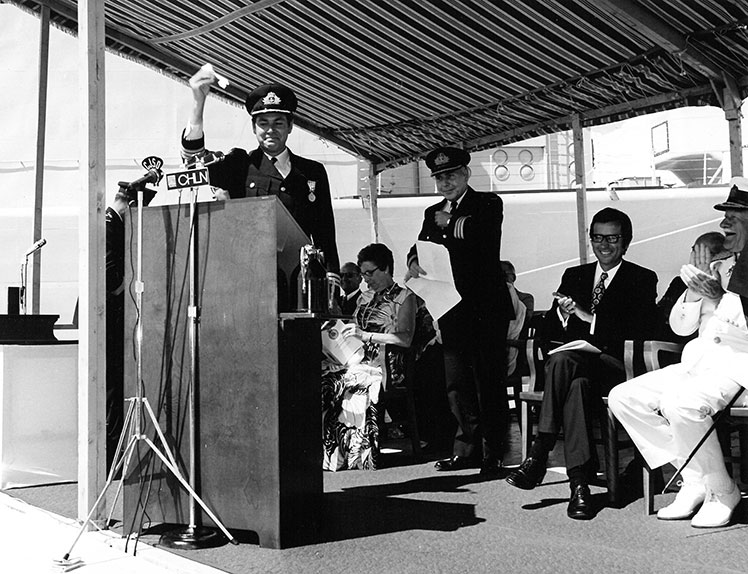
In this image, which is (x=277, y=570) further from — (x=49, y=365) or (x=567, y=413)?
(x=49, y=365)

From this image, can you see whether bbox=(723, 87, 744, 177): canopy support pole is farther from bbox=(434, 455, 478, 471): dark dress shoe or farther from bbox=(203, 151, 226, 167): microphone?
bbox=(203, 151, 226, 167): microphone

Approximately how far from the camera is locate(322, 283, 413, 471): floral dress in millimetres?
4785

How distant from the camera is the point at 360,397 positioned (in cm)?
491

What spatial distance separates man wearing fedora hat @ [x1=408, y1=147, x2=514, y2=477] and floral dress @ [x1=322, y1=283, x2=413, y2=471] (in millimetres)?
488

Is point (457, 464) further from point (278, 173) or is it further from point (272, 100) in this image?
point (272, 100)

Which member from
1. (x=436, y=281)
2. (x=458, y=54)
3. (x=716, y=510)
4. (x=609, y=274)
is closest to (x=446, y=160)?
(x=436, y=281)

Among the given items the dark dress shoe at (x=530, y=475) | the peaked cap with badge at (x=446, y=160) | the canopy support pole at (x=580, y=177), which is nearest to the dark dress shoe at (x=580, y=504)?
the dark dress shoe at (x=530, y=475)

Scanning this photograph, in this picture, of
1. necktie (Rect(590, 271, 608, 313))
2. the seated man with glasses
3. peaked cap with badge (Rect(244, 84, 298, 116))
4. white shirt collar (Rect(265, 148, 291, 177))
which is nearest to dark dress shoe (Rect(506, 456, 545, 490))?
the seated man with glasses

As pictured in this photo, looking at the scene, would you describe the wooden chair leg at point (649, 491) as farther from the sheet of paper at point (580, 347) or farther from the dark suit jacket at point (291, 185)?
the dark suit jacket at point (291, 185)

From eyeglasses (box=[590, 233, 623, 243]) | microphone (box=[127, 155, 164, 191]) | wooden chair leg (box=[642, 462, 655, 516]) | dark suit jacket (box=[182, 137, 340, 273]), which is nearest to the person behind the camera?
microphone (box=[127, 155, 164, 191])

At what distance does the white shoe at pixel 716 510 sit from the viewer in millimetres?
3225

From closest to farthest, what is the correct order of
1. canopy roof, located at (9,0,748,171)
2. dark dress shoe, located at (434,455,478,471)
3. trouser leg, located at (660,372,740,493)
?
trouser leg, located at (660,372,740,493), dark dress shoe, located at (434,455,478,471), canopy roof, located at (9,0,748,171)

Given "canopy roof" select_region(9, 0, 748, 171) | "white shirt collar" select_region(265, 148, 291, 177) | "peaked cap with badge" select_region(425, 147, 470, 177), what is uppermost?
"canopy roof" select_region(9, 0, 748, 171)

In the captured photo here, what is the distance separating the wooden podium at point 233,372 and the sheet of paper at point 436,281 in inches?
55.3
